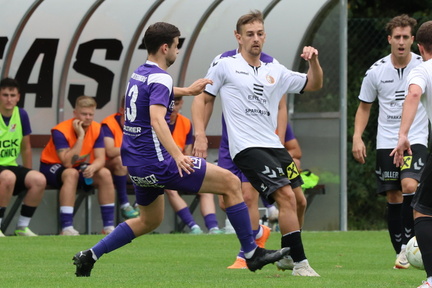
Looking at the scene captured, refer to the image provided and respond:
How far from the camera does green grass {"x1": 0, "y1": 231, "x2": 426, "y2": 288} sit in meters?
7.86

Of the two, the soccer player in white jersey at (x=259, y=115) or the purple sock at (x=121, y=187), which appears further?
the purple sock at (x=121, y=187)

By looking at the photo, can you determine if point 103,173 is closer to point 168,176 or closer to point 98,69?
point 98,69

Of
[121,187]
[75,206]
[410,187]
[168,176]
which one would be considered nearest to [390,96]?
[410,187]

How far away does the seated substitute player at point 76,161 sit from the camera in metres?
13.5

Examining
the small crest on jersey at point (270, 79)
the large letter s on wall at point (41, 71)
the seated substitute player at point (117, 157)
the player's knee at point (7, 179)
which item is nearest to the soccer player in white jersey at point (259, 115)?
the small crest on jersey at point (270, 79)

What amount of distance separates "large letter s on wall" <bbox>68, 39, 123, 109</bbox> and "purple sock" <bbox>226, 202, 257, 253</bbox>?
6961 mm

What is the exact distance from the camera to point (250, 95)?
8.92 metres

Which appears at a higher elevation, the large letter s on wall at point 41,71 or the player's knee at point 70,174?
the large letter s on wall at point 41,71

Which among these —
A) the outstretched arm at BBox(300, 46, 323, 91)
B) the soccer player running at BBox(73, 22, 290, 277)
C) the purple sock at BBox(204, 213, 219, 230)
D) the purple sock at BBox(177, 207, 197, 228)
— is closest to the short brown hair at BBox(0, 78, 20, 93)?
the purple sock at BBox(177, 207, 197, 228)

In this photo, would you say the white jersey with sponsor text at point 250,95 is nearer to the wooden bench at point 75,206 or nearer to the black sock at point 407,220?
the black sock at point 407,220

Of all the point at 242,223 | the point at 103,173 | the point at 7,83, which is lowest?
the point at 103,173

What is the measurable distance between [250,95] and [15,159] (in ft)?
17.7

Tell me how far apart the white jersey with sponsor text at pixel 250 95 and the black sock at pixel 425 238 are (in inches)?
74.5

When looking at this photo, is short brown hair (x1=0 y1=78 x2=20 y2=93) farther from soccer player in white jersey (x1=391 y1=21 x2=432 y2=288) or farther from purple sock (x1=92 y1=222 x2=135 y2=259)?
soccer player in white jersey (x1=391 y1=21 x2=432 y2=288)
